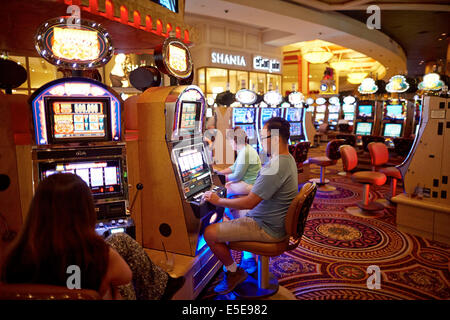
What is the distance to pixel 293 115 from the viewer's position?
7414mm

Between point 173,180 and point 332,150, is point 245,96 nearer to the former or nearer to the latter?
point 332,150

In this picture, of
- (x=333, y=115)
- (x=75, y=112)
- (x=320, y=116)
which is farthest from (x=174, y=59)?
(x=320, y=116)

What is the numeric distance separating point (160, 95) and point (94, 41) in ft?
2.07

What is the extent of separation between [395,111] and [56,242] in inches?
315

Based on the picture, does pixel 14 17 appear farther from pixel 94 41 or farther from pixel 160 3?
pixel 94 41

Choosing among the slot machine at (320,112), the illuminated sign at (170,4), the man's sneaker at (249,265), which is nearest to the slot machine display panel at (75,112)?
the man's sneaker at (249,265)

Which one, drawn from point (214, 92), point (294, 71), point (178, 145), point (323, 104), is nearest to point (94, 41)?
point (178, 145)

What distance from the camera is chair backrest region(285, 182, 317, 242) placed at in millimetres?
2246

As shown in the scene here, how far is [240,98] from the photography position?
23.1ft

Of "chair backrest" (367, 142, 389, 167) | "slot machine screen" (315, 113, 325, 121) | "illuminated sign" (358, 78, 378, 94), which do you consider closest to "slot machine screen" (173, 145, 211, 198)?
"chair backrest" (367, 142, 389, 167)

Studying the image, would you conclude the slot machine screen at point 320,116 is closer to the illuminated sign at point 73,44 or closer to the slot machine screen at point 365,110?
the slot machine screen at point 365,110

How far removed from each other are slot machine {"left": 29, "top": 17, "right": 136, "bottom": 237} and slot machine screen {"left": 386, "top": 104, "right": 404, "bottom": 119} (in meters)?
7.04

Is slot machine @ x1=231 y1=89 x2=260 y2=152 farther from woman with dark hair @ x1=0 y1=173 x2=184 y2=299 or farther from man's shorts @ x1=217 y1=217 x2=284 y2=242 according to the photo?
woman with dark hair @ x1=0 y1=173 x2=184 y2=299
